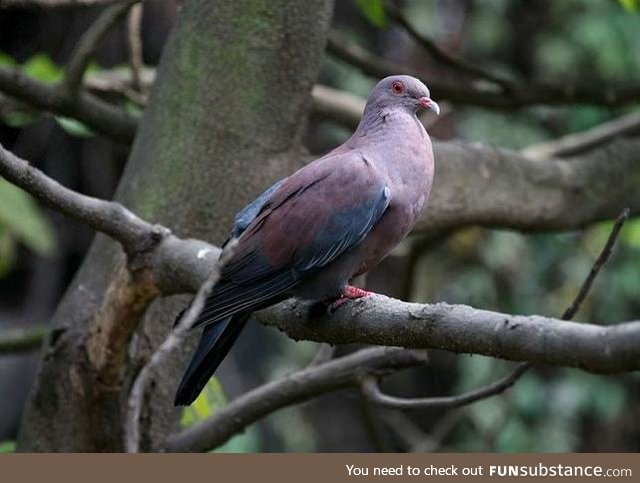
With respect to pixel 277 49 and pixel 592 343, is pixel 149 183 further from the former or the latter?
pixel 592 343

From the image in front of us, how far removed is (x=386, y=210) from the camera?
2688 mm

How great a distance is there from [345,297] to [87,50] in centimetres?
142

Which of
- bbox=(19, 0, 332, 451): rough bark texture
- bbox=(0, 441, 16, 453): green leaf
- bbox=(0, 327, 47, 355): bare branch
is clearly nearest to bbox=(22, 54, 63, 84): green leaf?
bbox=(19, 0, 332, 451): rough bark texture

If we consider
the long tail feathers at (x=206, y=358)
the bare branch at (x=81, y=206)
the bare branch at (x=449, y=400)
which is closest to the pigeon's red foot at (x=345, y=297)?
the long tail feathers at (x=206, y=358)

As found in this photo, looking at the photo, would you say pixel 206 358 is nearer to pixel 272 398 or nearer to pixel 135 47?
pixel 272 398

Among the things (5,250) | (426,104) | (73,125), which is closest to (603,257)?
(426,104)

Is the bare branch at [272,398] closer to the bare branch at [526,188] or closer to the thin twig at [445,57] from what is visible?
the bare branch at [526,188]

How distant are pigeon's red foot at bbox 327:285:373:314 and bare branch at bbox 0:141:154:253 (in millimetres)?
524

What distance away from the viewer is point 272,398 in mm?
3061

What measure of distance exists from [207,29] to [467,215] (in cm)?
99

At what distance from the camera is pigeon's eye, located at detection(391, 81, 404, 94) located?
3162mm

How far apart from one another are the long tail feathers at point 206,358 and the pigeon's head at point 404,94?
0.79 metres

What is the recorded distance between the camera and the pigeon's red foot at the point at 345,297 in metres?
2.50

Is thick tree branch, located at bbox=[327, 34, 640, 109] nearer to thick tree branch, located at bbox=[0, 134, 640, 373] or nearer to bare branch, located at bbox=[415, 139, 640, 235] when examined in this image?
Result: bare branch, located at bbox=[415, 139, 640, 235]
